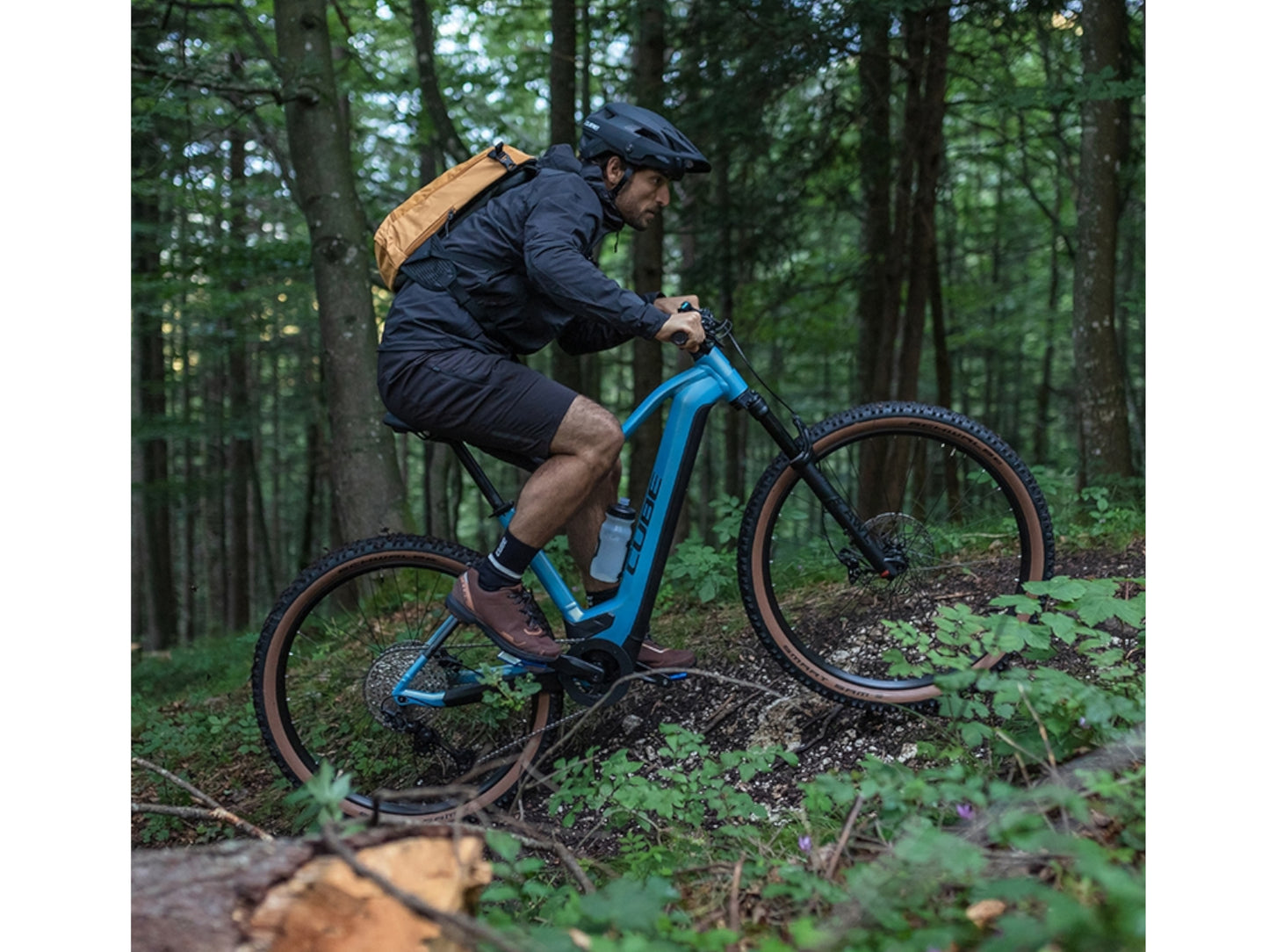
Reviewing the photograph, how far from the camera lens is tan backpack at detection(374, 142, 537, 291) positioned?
9.97 feet

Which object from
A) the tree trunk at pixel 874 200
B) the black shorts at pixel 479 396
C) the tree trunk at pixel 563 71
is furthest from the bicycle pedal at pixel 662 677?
the tree trunk at pixel 874 200

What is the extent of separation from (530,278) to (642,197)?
0.48m

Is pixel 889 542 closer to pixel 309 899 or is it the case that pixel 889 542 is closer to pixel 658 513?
pixel 658 513

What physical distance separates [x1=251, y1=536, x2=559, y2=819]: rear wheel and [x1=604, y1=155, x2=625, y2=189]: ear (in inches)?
51.7

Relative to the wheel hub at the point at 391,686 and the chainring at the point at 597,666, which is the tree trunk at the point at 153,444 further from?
the chainring at the point at 597,666

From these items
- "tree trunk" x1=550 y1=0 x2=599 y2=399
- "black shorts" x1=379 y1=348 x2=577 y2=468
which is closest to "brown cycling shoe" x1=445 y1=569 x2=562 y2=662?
"black shorts" x1=379 y1=348 x2=577 y2=468

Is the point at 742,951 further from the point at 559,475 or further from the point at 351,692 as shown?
the point at 351,692

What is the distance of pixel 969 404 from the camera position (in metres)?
18.9

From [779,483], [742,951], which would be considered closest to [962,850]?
[742,951]

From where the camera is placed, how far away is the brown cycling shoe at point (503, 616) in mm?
3047

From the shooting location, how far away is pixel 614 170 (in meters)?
3.02

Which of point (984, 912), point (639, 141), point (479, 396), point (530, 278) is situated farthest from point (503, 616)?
point (984, 912)

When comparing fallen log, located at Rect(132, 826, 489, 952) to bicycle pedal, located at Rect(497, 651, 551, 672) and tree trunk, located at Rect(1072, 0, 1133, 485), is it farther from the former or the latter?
tree trunk, located at Rect(1072, 0, 1133, 485)

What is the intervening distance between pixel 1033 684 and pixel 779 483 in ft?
3.48
